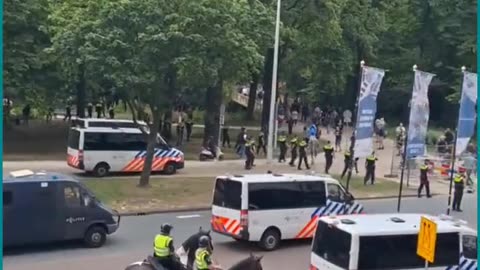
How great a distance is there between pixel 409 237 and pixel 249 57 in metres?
12.6

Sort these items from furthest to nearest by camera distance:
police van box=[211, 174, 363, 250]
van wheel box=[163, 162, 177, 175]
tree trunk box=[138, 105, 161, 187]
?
van wheel box=[163, 162, 177, 175] < tree trunk box=[138, 105, 161, 187] < police van box=[211, 174, 363, 250]

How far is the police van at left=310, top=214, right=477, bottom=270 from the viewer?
16391 mm

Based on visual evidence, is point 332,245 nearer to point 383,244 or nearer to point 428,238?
point 383,244

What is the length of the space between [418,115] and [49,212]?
12.6 metres

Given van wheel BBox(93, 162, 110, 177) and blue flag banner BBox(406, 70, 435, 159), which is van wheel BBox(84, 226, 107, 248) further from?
van wheel BBox(93, 162, 110, 177)

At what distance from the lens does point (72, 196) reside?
826 inches

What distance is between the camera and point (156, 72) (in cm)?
2766

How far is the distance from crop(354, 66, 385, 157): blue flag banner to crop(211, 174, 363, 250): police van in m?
4.82

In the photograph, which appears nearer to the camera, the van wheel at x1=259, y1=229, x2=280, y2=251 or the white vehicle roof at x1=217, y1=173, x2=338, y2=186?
the white vehicle roof at x1=217, y1=173, x2=338, y2=186

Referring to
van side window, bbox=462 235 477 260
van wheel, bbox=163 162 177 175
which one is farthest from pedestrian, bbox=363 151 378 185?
van side window, bbox=462 235 477 260

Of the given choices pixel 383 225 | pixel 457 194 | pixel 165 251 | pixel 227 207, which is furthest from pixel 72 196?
pixel 457 194

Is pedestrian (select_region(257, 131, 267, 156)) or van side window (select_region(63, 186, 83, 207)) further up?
pedestrian (select_region(257, 131, 267, 156))

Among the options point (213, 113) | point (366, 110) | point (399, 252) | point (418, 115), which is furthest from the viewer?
point (213, 113)

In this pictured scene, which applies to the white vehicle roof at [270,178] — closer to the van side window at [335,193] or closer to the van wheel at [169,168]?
the van side window at [335,193]
